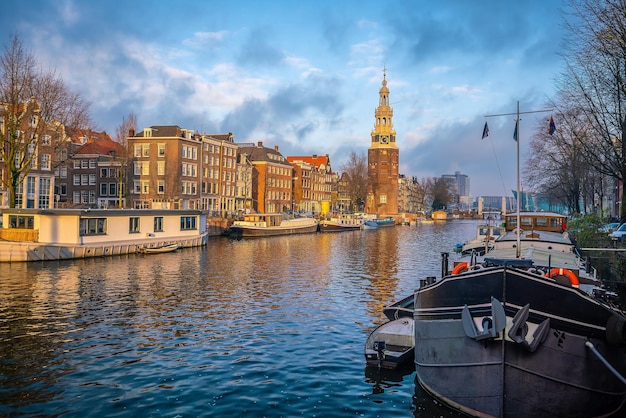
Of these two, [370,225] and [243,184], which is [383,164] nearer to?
[370,225]

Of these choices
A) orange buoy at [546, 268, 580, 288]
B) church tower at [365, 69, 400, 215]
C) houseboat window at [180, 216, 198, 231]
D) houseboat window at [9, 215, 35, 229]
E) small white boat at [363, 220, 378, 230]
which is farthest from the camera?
church tower at [365, 69, 400, 215]

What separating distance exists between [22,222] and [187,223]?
51.5ft

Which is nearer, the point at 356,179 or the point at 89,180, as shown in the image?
the point at 89,180

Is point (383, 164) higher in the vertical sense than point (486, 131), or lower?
higher

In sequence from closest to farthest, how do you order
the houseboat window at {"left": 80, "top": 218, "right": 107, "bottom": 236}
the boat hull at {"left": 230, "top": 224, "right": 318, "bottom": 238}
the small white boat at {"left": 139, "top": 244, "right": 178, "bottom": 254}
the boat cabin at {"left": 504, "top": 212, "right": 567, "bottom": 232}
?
the boat cabin at {"left": 504, "top": 212, "right": 567, "bottom": 232} → the houseboat window at {"left": 80, "top": 218, "right": 107, "bottom": 236} → the small white boat at {"left": 139, "top": 244, "right": 178, "bottom": 254} → the boat hull at {"left": 230, "top": 224, "right": 318, "bottom": 238}

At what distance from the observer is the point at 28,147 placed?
176ft

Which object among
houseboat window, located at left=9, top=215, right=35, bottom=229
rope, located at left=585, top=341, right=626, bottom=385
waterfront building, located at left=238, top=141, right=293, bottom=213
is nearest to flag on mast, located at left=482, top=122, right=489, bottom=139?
rope, located at left=585, top=341, right=626, bottom=385

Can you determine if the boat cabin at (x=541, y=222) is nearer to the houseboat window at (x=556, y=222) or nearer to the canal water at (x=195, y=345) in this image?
the houseboat window at (x=556, y=222)

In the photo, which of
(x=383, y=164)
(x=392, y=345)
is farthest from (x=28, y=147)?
(x=383, y=164)

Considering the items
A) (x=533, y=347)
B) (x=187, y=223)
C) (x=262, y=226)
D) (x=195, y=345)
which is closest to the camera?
(x=533, y=347)

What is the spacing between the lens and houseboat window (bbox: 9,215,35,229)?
40.2 meters

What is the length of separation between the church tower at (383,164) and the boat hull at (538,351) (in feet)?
460

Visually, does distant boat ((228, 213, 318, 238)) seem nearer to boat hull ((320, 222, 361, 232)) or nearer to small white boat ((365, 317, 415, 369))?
boat hull ((320, 222, 361, 232))

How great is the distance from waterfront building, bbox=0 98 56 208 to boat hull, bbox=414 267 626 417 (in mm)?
43233
